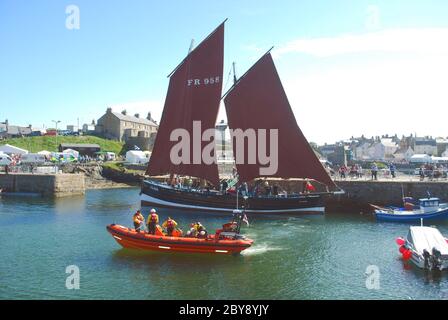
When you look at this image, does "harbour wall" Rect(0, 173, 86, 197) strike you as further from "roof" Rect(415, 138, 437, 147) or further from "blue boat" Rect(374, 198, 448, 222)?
"roof" Rect(415, 138, 437, 147)

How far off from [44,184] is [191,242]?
3934 centimetres

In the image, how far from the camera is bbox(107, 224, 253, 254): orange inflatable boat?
1042 inches

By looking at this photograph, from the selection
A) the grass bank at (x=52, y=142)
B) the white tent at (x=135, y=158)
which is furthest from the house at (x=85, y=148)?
the white tent at (x=135, y=158)

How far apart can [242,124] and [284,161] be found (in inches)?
230

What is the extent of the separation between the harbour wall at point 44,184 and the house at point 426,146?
10961 centimetres

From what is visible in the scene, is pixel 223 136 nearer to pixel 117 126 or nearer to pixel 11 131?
pixel 117 126

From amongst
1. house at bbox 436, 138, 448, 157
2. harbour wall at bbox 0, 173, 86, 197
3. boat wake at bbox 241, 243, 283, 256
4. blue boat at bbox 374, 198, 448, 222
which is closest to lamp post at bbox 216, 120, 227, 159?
harbour wall at bbox 0, 173, 86, 197

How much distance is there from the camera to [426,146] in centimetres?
13338

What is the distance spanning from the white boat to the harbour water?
0.67 metres

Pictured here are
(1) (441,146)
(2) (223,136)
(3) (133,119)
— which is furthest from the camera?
(1) (441,146)

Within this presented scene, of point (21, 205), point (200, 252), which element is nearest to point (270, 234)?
point (200, 252)

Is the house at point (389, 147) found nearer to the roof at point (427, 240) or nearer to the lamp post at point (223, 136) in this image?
the lamp post at point (223, 136)

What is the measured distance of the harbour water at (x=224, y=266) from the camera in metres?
20.7

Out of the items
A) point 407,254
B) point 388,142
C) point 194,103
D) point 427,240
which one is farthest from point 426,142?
point 407,254
